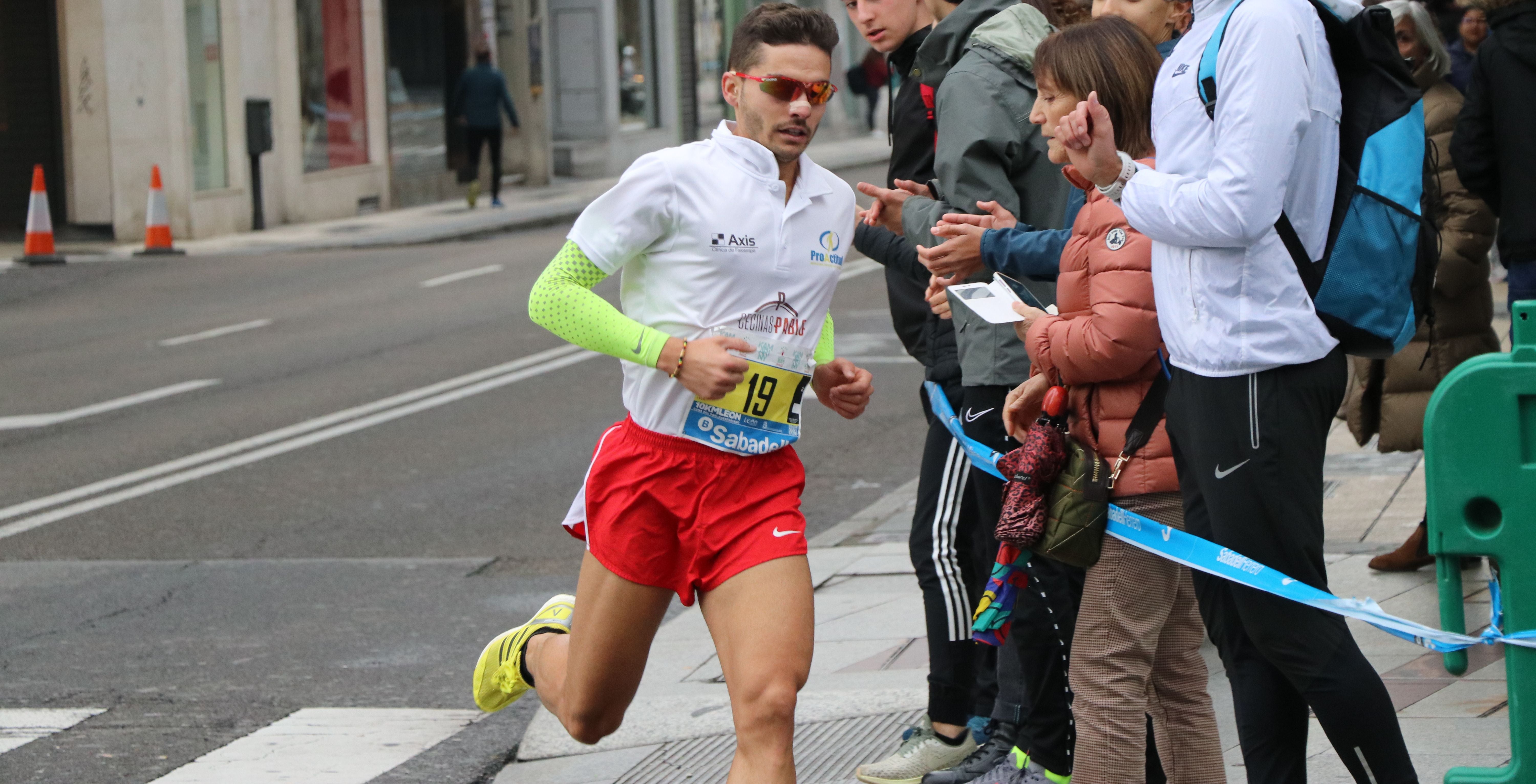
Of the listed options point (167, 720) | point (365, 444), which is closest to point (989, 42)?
point (167, 720)

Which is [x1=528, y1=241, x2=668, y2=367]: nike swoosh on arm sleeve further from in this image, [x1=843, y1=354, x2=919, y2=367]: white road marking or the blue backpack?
[x1=843, y1=354, x2=919, y2=367]: white road marking

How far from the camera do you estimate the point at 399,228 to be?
23438mm

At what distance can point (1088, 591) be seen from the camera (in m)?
3.96

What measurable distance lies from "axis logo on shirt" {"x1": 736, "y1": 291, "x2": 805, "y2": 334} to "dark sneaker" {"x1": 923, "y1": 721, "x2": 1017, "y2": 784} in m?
1.22

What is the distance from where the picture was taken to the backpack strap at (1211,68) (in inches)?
135

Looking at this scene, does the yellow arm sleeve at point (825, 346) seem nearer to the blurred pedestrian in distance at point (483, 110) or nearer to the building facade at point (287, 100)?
the building facade at point (287, 100)

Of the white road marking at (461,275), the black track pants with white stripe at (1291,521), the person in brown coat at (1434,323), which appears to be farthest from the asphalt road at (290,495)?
the person in brown coat at (1434,323)

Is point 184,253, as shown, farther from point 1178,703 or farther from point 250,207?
point 1178,703

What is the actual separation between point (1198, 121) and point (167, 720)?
3604 millimetres

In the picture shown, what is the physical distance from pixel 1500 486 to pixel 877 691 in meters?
2.48

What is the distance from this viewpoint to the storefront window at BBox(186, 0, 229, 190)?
22.4m

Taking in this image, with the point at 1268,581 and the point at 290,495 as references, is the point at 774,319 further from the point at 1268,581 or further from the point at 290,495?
the point at 290,495

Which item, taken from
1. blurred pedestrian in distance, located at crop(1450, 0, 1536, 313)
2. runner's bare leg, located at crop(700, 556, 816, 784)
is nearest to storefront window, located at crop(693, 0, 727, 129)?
blurred pedestrian in distance, located at crop(1450, 0, 1536, 313)

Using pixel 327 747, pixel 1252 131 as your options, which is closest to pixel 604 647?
pixel 327 747
